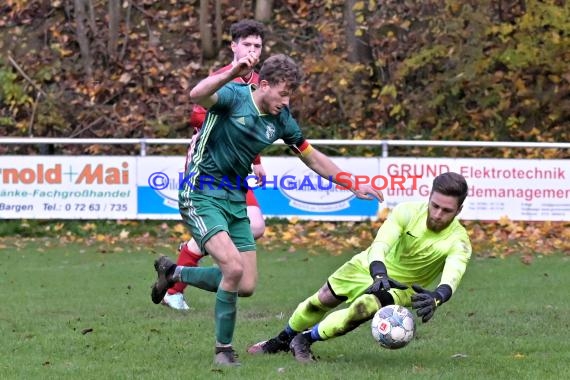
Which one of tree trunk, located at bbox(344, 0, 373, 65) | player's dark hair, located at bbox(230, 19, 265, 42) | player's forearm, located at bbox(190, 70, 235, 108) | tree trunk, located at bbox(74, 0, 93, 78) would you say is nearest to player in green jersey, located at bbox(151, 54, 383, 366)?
player's forearm, located at bbox(190, 70, 235, 108)

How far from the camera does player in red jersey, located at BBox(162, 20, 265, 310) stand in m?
8.30

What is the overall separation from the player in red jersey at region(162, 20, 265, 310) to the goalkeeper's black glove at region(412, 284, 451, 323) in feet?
5.92

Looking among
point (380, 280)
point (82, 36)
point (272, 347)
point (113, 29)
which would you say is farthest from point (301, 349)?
point (82, 36)

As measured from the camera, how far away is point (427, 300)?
20.7ft

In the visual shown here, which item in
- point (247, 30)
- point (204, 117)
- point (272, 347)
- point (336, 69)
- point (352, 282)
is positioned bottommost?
point (272, 347)

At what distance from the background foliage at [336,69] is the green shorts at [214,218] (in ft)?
35.7

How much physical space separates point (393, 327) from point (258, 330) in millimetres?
2106

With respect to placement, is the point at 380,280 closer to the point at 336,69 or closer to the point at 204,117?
the point at 204,117

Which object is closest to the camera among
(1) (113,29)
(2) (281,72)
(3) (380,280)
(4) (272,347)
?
(3) (380,280)

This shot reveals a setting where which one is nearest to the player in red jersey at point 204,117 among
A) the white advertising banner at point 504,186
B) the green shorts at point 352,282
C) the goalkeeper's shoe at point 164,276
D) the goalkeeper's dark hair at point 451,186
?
the goalkeeper's shoe at point 164,276

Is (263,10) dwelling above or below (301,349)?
above

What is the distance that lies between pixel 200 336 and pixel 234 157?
5.42ft

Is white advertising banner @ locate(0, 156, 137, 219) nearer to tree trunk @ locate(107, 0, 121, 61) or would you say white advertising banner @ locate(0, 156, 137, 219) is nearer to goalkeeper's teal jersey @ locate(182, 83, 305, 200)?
tree trunk @ locate(107, 0, 121, 61)

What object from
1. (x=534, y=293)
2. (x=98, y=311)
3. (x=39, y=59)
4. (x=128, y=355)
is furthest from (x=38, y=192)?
(x=128, y=355)
